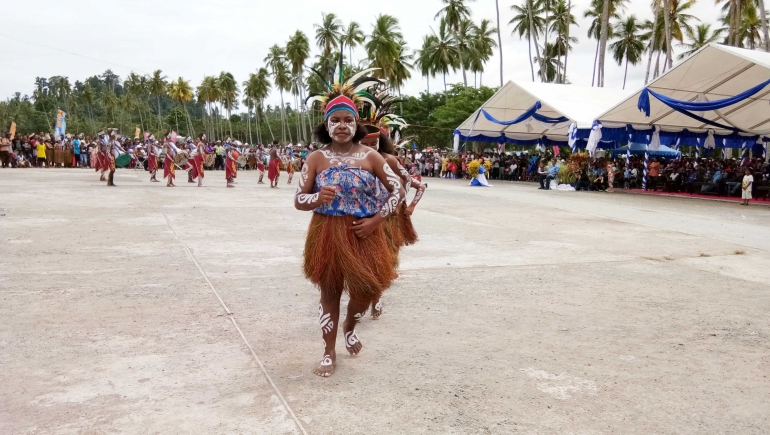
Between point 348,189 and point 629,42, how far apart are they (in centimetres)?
5774

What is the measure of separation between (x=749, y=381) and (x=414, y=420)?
83.5 inches

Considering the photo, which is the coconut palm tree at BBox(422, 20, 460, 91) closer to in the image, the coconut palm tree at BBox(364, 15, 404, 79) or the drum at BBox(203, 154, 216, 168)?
the coconut palm tree at BBox(364, 15, 404, 79)

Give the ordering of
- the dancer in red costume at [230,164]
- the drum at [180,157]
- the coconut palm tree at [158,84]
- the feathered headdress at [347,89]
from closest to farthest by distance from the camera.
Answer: the feathered headdress at [347,89], the dancer in red costume at [230,164], the drum at [180,157], the coconut palm tree at [158,84]

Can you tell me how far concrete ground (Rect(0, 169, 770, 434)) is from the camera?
9.95 ft

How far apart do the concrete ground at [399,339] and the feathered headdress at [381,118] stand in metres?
1.57

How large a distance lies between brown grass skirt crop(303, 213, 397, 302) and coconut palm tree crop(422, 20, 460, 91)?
51.2m

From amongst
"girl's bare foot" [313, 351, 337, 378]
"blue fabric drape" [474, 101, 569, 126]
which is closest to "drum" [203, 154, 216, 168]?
"blue fabric drape" [474, 101, 569, 126]

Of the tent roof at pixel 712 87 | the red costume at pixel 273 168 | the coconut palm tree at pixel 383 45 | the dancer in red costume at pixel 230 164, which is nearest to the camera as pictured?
the tent roof at pixel 712 87

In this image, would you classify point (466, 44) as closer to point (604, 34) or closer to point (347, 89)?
point (604, 34)

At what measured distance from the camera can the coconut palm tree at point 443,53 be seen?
174ft

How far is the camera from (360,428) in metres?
2.88

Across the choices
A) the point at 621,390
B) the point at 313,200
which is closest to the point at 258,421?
the point at 313,200

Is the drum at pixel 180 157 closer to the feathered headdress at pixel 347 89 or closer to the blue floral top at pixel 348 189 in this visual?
the feathered headdress at pixel 347 89

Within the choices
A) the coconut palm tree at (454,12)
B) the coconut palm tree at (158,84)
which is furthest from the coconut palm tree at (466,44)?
the coconut palm tree at (158,84)
